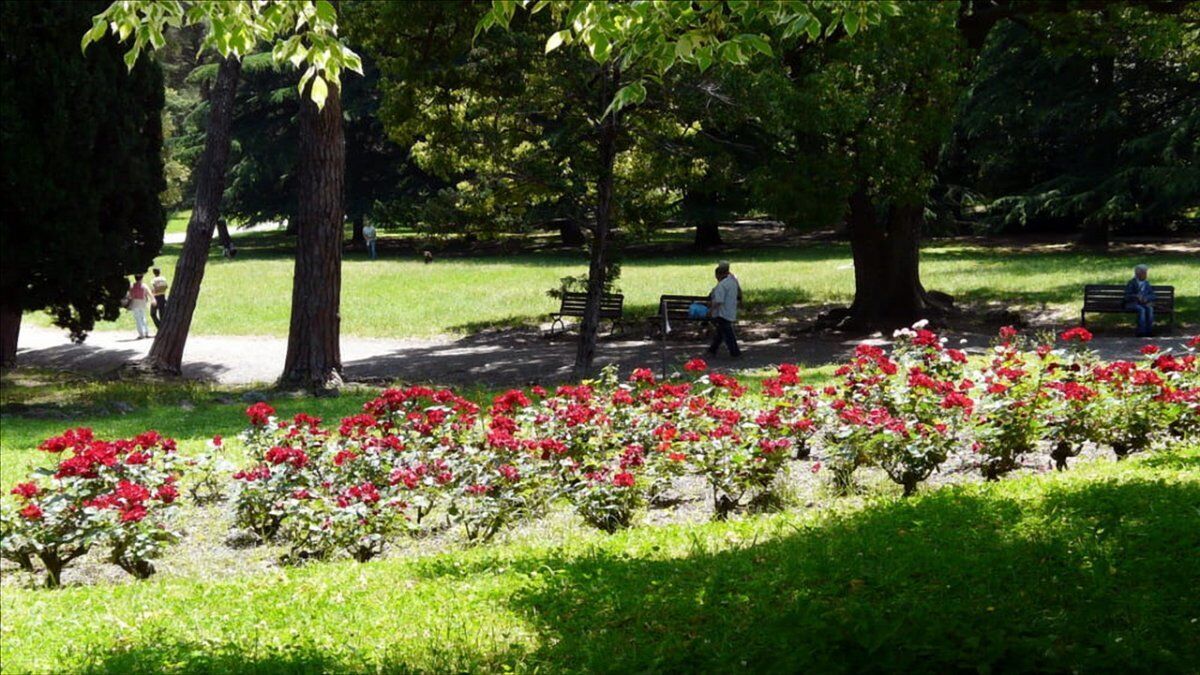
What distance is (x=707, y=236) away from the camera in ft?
138

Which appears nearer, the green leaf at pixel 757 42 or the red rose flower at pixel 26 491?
the green leaf at pixel 757 42

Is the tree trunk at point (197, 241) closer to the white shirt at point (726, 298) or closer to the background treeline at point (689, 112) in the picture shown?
the background treeline at point (689, 112)

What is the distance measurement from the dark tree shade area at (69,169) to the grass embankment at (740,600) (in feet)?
37.3

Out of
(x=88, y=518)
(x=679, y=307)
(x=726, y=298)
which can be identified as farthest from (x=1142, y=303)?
(x=88, y=518)

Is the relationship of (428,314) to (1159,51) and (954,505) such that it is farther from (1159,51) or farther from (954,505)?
(954,505)

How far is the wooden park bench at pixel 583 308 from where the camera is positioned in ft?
72.8

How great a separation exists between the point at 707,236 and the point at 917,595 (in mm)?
37092

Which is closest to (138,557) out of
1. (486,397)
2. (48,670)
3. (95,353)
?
(48,670)

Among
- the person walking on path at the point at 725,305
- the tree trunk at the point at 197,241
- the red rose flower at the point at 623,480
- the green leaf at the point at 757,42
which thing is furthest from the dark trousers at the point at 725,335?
the green leaf at the point at 757,42

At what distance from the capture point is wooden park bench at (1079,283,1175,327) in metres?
18.5

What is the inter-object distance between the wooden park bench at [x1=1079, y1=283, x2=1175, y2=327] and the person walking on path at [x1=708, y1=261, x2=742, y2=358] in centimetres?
535

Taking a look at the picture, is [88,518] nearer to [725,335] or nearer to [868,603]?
[868,603]

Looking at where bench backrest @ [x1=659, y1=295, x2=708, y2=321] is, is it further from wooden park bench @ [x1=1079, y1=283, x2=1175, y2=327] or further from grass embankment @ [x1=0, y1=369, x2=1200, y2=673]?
grass embankment @ [x1=0, y1=369, x2=1200, y2=673]

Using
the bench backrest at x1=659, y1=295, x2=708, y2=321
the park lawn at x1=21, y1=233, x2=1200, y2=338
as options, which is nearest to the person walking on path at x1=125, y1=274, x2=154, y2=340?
the park lawn at x1=21, y1=233, x2=1200, y2=338
